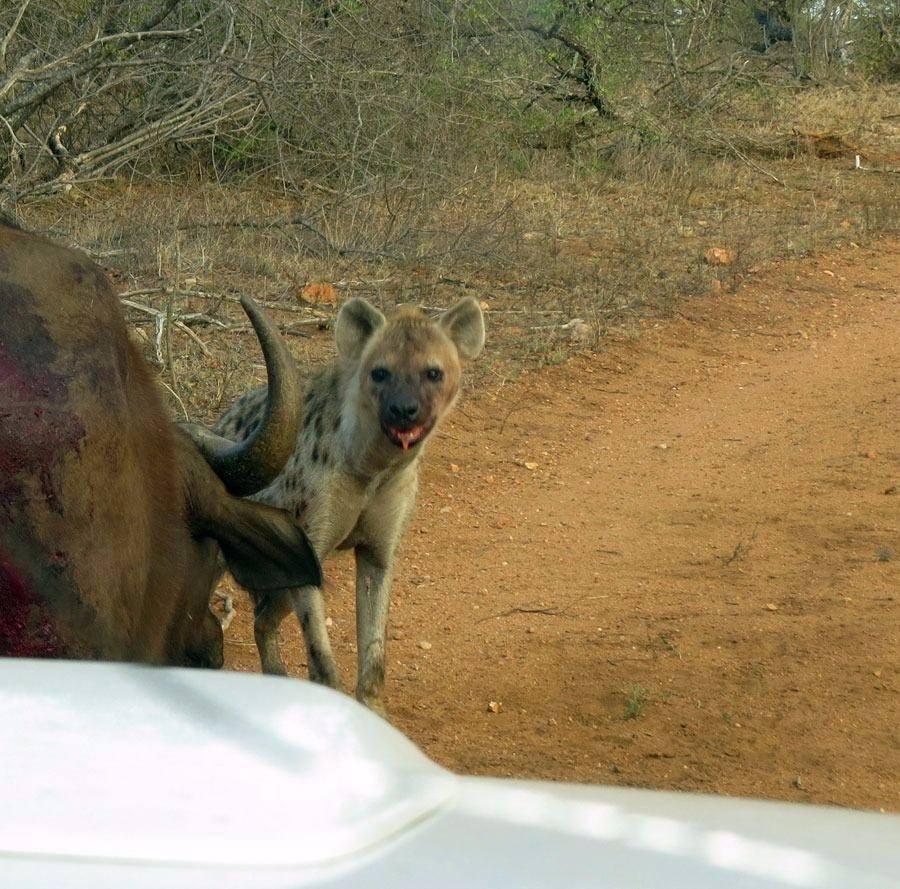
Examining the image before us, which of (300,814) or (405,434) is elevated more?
(300,814)

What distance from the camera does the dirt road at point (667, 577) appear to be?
426cm

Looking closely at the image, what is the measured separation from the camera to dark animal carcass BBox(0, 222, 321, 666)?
2408mm

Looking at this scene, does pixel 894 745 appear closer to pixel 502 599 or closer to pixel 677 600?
pixel 677 600

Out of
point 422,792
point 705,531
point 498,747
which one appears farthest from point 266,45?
point 422,792

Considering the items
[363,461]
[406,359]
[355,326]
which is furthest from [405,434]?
[355,326]

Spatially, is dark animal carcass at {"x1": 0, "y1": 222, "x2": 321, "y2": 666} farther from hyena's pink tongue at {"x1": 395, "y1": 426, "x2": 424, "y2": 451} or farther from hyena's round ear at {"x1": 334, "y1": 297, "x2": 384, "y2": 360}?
hyena's round ear at {"x1": 334, "y1": 297, "x2": 384, "y2": 360}

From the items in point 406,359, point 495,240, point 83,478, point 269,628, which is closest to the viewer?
point 83,478

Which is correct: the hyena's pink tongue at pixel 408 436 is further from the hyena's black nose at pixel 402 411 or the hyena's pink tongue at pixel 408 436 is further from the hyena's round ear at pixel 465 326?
the hyena's round ear at pixel 465 326

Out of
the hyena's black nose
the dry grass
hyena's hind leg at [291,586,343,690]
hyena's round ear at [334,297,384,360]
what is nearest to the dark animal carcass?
hyena's hind leg at [291,586,343,690]

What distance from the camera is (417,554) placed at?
5.99 meters

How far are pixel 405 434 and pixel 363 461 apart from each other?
21cm

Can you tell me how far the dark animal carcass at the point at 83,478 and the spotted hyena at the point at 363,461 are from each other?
1.47 m

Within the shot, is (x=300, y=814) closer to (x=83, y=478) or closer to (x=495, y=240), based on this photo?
(x=83, y=478)

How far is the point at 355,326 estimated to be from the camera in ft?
16.8
